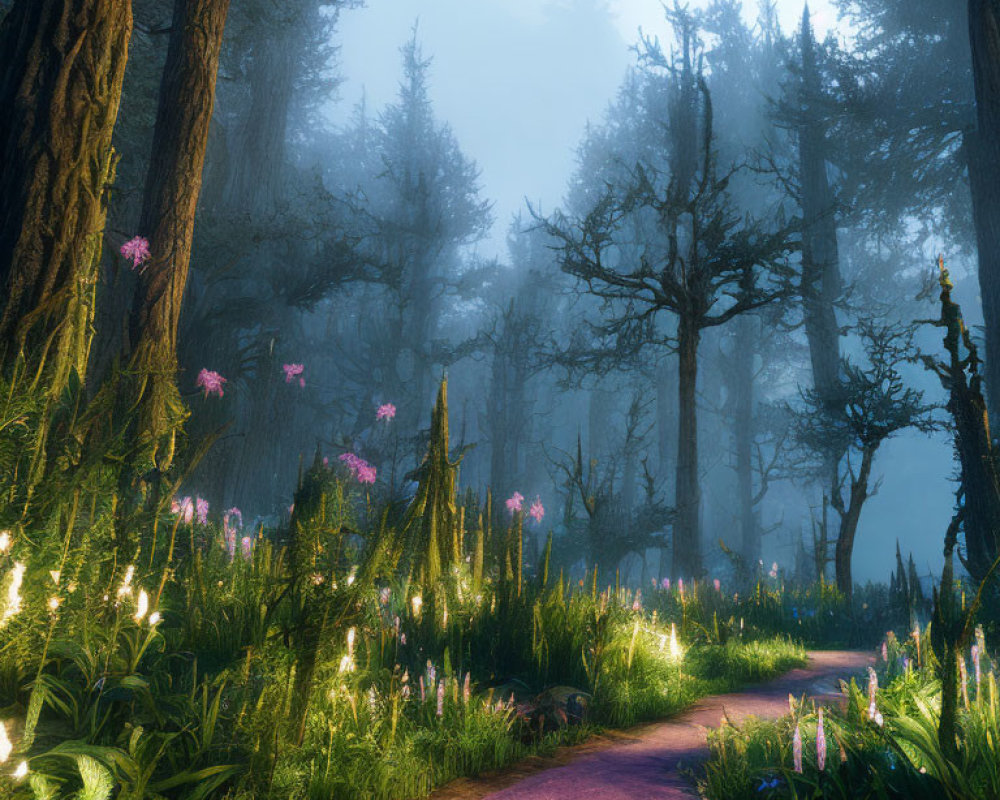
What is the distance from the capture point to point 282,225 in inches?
632

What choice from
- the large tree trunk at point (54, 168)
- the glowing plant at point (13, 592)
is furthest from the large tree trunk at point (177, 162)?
the glowing plant at point (13, 592)

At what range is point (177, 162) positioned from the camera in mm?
7191

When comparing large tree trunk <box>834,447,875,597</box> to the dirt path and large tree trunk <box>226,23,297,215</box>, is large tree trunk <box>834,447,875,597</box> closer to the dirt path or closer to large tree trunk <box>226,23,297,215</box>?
the dirt path

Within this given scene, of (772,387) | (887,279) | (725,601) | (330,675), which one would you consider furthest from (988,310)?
(772,387)

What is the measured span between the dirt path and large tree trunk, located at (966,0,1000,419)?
8904 mm

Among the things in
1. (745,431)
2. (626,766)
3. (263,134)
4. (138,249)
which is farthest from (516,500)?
(745,431)

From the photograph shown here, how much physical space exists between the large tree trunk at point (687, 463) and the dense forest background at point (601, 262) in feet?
0.17

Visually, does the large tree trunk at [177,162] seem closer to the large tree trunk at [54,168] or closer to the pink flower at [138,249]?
the pink flower at [138,249]

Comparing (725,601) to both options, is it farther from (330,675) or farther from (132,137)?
(132,137)

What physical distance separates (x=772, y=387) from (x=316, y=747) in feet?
128

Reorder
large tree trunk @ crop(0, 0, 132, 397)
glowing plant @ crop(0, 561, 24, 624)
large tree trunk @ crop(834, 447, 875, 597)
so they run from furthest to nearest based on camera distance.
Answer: large tree trunk @ crop(834, 447, 875, 597) < large tree trunk @ crop(0, 0, 132, 397) < glowing plant @ crop(0, 561, 24, 624)

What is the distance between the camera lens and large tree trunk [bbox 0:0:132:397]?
4.01 meters

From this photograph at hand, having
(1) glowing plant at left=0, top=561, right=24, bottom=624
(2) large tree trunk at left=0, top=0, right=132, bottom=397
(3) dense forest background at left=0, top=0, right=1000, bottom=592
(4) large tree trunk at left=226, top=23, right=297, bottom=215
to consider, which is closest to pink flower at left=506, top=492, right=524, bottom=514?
(3) dense forest background at left=0, top=0, right=1000, bottom=592

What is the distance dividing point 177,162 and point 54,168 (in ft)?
10.8
